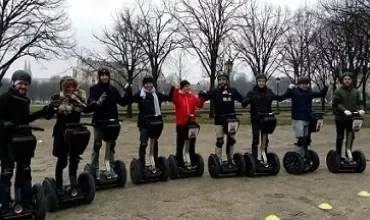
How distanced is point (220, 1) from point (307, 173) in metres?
27.9

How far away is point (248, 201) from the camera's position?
23.9 feet

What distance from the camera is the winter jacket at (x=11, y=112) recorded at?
6.06m

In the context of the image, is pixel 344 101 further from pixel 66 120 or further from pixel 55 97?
pixel 55 97

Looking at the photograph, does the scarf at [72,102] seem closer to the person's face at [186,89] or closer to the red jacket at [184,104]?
the red jacket at [184,104]

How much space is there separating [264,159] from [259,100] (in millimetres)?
1246

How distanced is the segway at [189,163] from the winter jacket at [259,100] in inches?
45.7

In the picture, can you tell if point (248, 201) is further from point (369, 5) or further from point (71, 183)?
point (369, 5)

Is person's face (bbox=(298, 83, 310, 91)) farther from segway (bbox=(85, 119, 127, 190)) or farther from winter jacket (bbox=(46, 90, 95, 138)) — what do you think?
winter jacket (bbox=(46, 90, 95, 138))

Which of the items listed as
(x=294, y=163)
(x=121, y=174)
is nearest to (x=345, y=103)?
(x=294, y=163)

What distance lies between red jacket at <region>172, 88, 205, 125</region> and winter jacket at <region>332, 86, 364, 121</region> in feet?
9.46

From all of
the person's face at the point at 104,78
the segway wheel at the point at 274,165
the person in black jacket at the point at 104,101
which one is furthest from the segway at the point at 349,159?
the person's face at the point at 104,78

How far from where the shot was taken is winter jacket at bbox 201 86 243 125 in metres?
9.33

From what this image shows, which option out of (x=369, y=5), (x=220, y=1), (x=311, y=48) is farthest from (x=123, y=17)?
(x=369, y=5)

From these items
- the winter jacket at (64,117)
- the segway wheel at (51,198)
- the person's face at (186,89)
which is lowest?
the segway wheel at (51,198)
